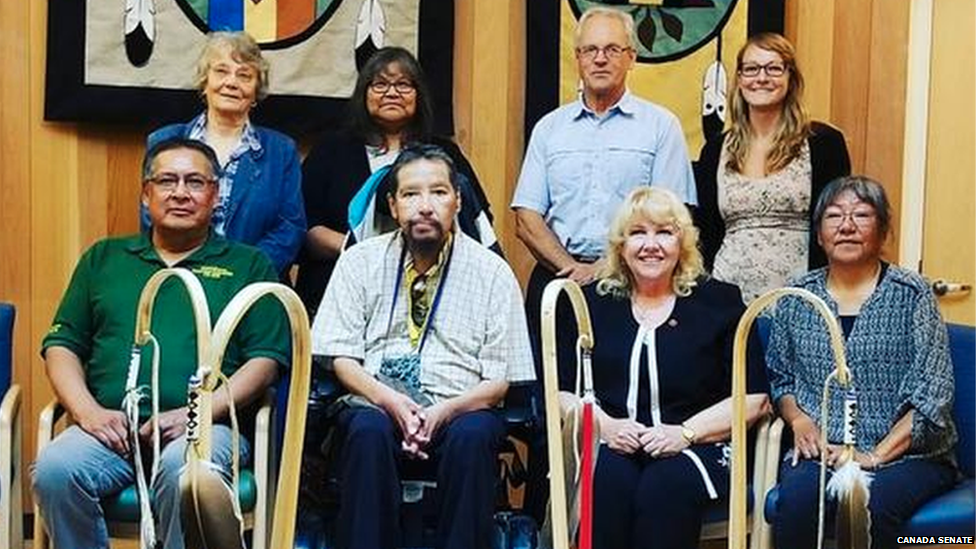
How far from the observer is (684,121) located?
4184 mm

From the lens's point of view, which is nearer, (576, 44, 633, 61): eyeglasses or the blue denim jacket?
the blue denim jacket

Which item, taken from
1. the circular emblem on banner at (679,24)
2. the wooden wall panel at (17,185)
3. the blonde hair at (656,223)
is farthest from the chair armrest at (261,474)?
the circular emblem on banner at (679,24)

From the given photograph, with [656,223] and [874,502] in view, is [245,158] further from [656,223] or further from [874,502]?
[874,502]

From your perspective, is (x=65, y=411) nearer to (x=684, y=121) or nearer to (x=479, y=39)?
(x=479, y=39)

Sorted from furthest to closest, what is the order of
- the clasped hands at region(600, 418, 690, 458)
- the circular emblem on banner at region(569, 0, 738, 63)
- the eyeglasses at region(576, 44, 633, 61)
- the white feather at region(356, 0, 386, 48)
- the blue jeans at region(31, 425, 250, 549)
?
the circular emblem on banner at region(569, 0, 738, 63) < the white feather at region(356, 0, 386, 48) < the eyeglasses at region(576, 44, 633, 61) < the clasped hands at region(600, 418, 690, 458) < the blue jeans at region(31, 425, 250, 549)

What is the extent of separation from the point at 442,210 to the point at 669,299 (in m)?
0.62

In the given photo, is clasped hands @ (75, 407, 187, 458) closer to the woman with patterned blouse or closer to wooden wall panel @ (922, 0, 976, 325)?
the woman with patterned blouse

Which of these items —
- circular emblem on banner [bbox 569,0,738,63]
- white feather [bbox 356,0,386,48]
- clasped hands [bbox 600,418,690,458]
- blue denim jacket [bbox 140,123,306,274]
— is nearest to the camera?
clasped hands [bbox 600,418,690,458]

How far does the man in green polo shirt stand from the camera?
9.93ft

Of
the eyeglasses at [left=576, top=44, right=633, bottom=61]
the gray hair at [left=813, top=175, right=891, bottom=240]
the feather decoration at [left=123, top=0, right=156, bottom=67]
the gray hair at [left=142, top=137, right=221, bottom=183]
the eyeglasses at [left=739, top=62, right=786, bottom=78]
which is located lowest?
the gray hair at [left=813, top=175, right=891, bottom=240]

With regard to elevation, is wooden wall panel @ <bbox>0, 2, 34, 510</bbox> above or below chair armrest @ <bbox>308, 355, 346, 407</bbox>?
above

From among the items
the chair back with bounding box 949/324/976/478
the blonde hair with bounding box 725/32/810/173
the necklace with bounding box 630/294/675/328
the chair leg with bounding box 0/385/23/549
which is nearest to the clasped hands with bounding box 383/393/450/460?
the necklace with bounding box 630/294/675/328

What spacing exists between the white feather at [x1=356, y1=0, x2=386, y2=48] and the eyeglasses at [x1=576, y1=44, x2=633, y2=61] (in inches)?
27.4

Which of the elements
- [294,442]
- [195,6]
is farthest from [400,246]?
[294,442]
